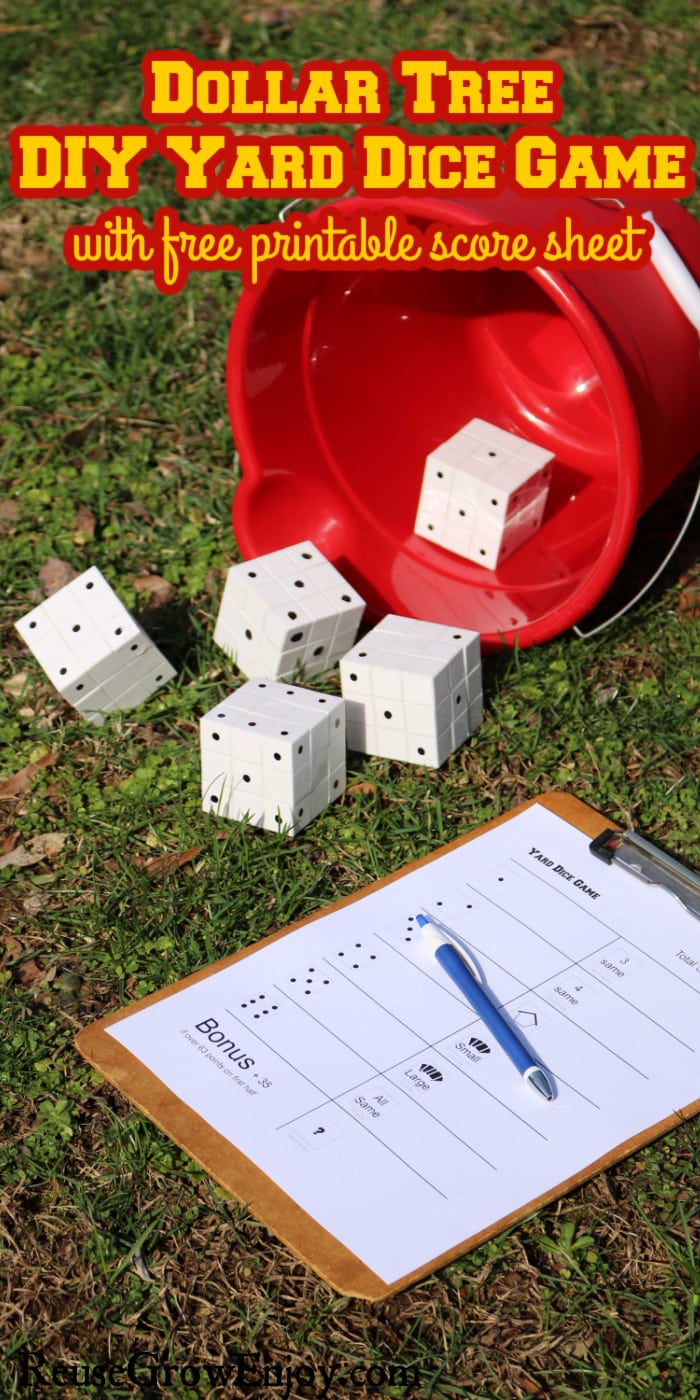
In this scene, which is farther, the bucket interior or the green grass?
the bucket interior

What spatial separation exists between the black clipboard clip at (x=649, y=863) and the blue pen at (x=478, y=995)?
0.26m

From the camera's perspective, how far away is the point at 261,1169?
5.35 ft

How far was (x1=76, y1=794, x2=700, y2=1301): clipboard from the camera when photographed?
5.08ft

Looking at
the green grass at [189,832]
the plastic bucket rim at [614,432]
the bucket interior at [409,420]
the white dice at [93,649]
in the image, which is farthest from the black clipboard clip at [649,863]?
the white dice at [93,649]

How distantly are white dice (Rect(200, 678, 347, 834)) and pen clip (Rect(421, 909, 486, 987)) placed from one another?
257mm

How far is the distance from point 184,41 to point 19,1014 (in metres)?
2.69

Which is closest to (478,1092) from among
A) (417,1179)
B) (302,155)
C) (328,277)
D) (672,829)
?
(417,1179)

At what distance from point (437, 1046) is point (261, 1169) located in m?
0.26

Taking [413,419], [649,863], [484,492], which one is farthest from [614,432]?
[649,863]

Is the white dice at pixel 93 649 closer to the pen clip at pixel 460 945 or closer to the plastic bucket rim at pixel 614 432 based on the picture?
the plastic bucket rim at pixel 614 432

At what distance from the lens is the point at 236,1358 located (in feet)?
5.05

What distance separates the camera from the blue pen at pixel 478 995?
1697 millimetres

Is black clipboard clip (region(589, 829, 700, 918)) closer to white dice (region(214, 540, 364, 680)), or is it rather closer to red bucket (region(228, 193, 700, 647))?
red bucket (region(228, 193, 700, 647))

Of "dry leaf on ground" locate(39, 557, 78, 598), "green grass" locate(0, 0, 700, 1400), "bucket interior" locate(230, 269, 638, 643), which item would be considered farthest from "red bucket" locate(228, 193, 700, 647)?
"dry leaf on ground" locate(39, 557, 78, 598)
